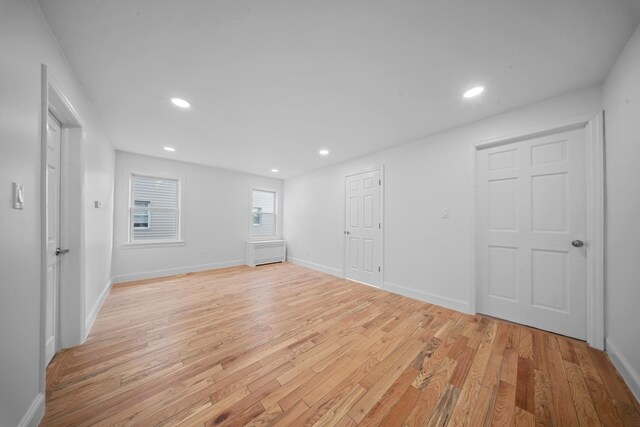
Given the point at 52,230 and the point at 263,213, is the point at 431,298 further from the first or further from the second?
the point at 263,213

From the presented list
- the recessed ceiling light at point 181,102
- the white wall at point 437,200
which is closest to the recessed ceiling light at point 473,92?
the white wall at point 437,200

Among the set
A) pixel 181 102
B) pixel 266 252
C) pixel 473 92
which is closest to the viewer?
pixel 473 92

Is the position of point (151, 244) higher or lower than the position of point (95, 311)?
higher

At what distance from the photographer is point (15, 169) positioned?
105 cm

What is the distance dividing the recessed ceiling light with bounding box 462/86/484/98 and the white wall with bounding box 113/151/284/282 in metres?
4.62

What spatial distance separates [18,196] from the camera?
1.05 m

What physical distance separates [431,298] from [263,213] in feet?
14.3

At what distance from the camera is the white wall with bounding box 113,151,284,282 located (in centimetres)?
376

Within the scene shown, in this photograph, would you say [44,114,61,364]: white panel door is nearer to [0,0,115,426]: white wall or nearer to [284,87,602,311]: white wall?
[0,0,115,426]: white wall

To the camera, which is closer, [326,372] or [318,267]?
[326,372]

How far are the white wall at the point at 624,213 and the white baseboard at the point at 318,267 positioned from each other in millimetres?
3192

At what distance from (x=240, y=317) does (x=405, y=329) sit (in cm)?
185

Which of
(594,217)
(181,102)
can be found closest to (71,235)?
(181,102)

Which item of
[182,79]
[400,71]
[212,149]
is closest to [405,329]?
[400,71]
